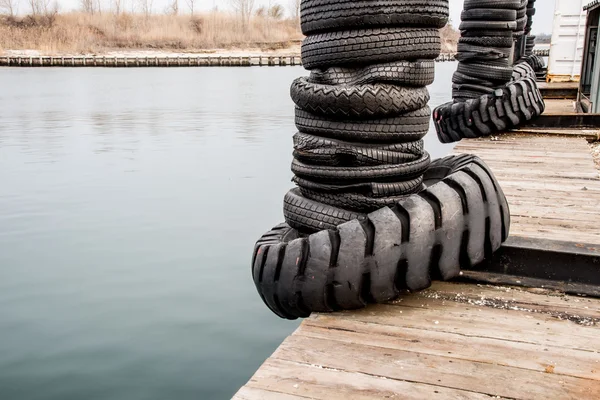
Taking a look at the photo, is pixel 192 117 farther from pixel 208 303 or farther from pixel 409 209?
pixel 409 209

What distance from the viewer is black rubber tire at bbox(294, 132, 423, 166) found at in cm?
336

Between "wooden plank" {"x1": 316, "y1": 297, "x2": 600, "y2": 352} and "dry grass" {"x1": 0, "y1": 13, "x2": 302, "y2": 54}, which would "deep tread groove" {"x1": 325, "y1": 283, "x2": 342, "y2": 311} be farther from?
"dry grass" {"x1": 0, "y1": 13, "x2": 302, "y2": 54}

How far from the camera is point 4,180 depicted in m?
11.4

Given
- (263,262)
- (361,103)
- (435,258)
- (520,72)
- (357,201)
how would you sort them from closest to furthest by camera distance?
(435,258), (263,262), (361,103), (357,201), (520,72)

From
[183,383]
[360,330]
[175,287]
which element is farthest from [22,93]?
[360,330]

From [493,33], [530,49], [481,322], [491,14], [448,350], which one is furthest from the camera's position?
[530,49]

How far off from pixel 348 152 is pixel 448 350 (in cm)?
130

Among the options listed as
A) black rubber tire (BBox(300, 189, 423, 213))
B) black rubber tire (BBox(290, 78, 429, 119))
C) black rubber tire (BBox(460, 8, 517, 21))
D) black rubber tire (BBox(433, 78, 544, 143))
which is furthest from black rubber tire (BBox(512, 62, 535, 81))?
black rubber tire (BBox(300, 189, 423, 213))

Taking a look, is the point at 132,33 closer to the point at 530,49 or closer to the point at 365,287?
the point at 530,49

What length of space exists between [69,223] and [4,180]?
3558mm

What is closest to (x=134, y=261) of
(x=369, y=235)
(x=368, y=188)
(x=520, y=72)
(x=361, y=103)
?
(x=368, y=188)

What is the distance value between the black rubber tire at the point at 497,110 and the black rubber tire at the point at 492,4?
3.25 feet

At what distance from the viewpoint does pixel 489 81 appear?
27.3 feet

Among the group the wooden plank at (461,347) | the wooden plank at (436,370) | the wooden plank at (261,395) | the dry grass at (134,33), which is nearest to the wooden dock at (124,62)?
the dry grass at (134,33)
